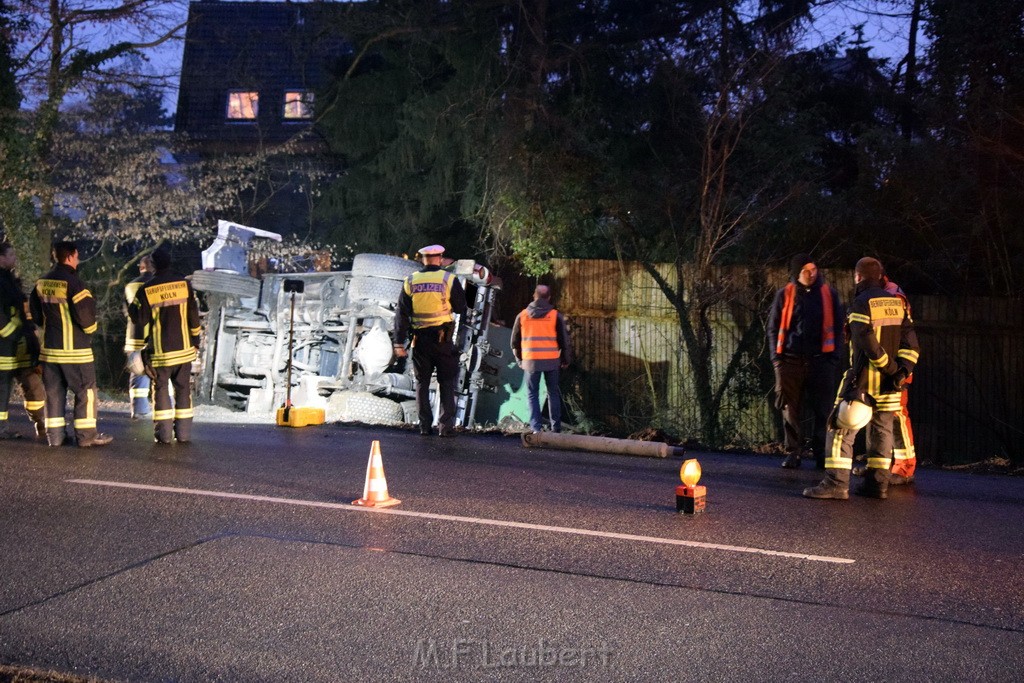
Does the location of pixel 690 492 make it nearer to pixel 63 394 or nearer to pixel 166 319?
pixel 166 319

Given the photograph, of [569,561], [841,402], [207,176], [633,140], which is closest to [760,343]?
[633,140]

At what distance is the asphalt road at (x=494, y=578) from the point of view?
414 centimetres

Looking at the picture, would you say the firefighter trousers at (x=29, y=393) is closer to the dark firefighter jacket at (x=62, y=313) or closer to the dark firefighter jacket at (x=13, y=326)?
the dark firefighter jacket at (x=13, y=326)

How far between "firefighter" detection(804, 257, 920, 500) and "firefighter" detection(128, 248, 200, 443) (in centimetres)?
570

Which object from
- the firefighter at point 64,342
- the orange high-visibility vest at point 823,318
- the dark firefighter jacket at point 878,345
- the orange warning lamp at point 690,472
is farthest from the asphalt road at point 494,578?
the orange high-visibility vest at point 823,318

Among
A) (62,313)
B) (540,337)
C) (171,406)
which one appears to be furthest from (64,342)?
(540,337)

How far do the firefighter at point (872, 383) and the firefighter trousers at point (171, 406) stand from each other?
566cm

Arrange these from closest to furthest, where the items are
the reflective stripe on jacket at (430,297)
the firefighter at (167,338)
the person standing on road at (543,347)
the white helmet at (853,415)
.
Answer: the white helmet at (853,415) < the firefighter at (167,338) < the reflective stripe on jacket at (430,297) < the person standing on road at (543,347)

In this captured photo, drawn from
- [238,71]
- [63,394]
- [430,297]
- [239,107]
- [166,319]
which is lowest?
[63,394]

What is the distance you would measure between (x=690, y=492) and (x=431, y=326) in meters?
4.49

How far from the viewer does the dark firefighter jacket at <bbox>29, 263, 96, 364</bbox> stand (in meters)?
9.52

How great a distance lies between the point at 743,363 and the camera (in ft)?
45.3

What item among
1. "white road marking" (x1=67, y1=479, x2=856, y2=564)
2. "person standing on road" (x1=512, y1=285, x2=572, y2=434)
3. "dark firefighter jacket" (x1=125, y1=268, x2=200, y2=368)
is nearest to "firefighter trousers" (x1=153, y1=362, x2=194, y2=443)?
"dark firefighter jacket" (x1=125, y1=268, x2=200, y2=368)

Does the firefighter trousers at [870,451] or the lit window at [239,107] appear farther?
the lit window at [239,107]
